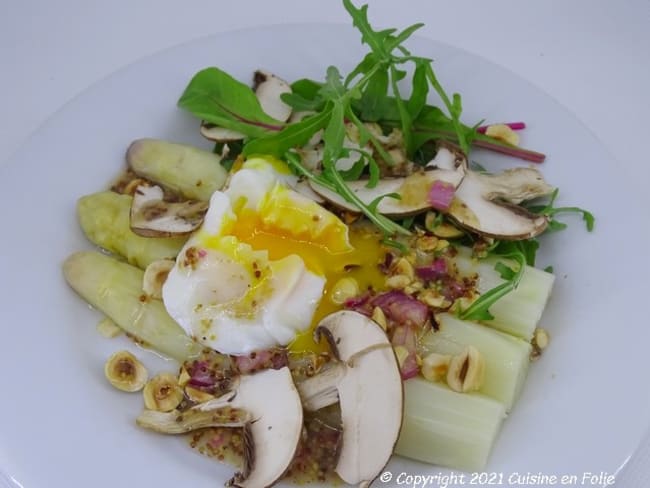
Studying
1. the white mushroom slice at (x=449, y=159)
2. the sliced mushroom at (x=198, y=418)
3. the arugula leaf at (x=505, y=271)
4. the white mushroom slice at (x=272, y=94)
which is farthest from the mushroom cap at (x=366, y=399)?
the white mushroom slice at (x=272, y=94)

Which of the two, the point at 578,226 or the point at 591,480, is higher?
the point at 578,226

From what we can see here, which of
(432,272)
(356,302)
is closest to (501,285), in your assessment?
(432,272)

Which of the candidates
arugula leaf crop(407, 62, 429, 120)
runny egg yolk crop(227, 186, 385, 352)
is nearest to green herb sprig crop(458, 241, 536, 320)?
runny egg yolk crop(227, 186, 385, 352)

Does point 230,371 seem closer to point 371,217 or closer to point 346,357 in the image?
point 346,357

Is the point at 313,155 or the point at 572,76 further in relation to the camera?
the point at 572,76

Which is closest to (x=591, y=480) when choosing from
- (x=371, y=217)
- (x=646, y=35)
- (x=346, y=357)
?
(x=346, y=357)

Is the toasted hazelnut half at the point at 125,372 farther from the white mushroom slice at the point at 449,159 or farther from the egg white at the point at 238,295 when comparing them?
the white mushroom slice at the point at 449,159
